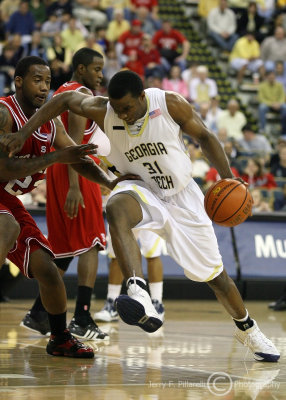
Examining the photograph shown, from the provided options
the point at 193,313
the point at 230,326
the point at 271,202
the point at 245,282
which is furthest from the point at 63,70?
the point at 230,326

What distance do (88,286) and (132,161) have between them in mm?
1752

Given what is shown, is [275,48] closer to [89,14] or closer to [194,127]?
[89,14]

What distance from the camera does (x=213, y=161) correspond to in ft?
20.0

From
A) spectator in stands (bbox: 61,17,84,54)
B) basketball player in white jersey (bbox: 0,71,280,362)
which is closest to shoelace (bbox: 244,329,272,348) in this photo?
basketball player in white jersey (bbox: 0,71,280,362)

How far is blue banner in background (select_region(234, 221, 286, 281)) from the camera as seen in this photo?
1170cm

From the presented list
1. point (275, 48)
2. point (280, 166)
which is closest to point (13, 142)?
point (280, 166)

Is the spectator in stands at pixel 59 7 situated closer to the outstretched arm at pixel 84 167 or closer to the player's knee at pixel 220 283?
the outstretched arm at pixel 84 167

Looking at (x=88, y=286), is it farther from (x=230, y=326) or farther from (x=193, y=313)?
(x=193, y=313)

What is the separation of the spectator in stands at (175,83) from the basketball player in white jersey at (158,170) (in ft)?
40.3

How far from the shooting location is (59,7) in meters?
18.9

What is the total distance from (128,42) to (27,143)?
521 inches

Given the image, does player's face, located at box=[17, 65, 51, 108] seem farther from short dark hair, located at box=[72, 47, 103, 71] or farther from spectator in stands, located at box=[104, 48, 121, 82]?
spectator in stands, located at box=[104, 48, 121, 82]

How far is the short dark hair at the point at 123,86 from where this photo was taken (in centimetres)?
563

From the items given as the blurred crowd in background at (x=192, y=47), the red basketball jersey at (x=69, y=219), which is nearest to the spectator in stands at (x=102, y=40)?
the blurred crowd in background at (x=192, y=47)
